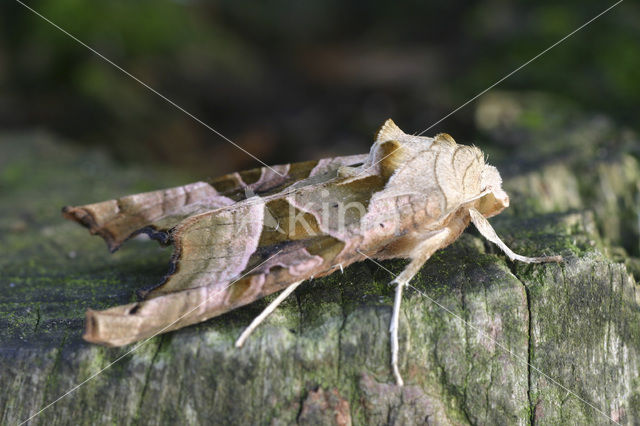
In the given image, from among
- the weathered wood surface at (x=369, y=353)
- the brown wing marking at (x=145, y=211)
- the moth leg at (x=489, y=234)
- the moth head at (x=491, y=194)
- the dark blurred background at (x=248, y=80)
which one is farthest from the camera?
the dark blurred background at (x=248, y=80)

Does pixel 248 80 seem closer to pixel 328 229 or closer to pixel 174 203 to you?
pixel 174 203

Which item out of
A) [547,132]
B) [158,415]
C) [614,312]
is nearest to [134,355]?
[158,415]

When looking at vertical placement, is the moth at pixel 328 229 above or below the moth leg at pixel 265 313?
above

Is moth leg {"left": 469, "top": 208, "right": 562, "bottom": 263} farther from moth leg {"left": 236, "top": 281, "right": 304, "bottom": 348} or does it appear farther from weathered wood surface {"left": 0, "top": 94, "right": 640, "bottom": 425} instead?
moth leg {"left": 236, "top": 281, "right": 304, "bottom": 348}

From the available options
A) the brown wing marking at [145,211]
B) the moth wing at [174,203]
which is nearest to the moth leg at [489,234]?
the moth wing at [174,203]

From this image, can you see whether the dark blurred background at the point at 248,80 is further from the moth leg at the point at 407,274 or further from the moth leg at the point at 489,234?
the moth leg at the point at 407,274

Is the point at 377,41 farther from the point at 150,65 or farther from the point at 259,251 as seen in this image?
the point at 259,251

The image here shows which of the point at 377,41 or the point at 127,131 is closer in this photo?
the point at 127,131
